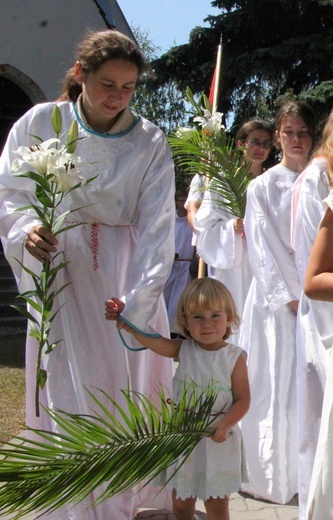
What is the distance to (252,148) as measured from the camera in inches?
218

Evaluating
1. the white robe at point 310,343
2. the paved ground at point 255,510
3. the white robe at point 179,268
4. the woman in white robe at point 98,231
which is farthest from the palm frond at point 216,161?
the white robe at point 179,268

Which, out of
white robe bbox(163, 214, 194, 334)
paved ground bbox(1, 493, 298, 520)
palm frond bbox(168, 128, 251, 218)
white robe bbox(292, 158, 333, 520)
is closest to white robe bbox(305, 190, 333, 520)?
white robe bbox(292, 158, 333, 520)

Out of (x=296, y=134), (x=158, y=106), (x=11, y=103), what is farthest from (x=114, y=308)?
(x=158, y=106)

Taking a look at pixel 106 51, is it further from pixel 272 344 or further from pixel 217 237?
pixel 217 237

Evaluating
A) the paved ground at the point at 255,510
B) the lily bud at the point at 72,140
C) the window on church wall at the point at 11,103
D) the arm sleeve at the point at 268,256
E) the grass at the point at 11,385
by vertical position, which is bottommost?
the grass at the point at 11,385

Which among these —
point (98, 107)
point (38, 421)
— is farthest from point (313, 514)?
point (98, 107)

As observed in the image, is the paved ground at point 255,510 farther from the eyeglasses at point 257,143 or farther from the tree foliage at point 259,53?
the tree foliage at point 259,53

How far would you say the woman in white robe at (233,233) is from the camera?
17.8ft

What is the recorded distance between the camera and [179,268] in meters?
10.5

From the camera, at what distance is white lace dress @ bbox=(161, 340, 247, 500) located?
11.0 feet

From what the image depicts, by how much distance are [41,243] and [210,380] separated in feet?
2.72

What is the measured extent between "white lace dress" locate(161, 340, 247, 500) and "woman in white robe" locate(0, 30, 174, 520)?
269 mm

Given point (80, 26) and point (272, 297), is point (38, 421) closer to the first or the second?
point (272, 297)

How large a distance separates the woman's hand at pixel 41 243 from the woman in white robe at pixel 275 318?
1.66 m
